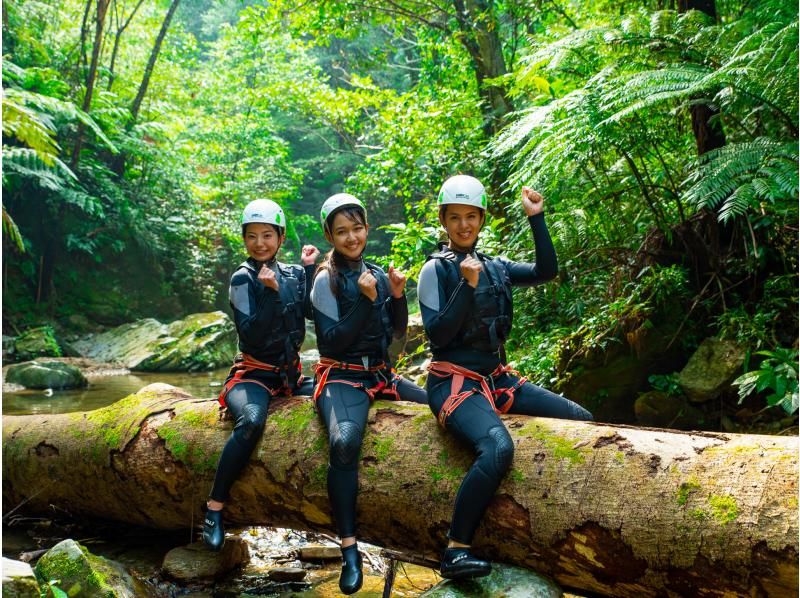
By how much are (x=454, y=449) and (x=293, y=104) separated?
13964 millimetres

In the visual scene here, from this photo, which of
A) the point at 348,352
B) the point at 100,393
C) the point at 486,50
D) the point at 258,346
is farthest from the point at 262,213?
the point at 100,393

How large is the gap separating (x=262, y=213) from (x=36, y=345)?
13248mm

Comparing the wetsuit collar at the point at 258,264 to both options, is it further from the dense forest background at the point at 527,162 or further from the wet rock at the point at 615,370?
the wet rock at the point at 615,370

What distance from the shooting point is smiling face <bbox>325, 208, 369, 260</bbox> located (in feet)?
13.3

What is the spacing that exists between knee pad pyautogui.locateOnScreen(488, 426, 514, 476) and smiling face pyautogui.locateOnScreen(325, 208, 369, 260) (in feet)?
4.77

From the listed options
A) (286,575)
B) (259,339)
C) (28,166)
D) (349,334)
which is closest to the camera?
(349,334)

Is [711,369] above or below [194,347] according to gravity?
above

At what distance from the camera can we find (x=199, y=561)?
449cm

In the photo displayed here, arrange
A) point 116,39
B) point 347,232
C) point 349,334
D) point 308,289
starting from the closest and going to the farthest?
point 349,334
point 347,232
point 308,289
point 116,39

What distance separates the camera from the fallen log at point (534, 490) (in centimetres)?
282

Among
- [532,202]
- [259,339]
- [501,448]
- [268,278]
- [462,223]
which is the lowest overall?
[501,448]

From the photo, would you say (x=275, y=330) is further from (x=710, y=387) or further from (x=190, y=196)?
(x=190, y=196)

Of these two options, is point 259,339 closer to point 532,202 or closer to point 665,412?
point 532,202

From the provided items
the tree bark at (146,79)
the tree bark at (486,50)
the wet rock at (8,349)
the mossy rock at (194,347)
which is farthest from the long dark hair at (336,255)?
the tree bark at (146,79)
